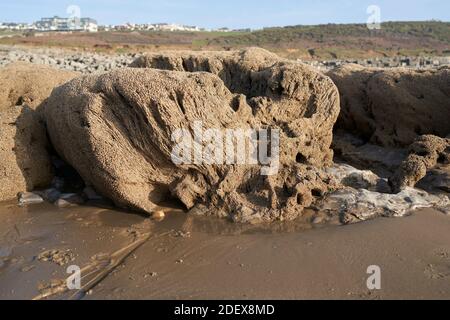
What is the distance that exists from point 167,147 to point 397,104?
160 inches

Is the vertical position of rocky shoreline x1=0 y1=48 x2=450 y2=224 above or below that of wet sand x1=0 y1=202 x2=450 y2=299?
above

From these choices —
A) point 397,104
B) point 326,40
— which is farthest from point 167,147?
point 326,40

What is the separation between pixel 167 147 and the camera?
505cm

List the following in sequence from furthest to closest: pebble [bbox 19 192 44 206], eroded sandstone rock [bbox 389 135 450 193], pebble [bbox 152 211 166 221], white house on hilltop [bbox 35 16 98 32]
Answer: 1. white house on hilltop [bbox 35 16 98 32]
2. pebble [bbox 19 192 44 206]
3. eroded sandstone rock [bbox 389 135 450 193]
4. pebble [bbox 152 211 166 221]

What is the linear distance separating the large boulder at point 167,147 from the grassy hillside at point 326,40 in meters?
31.8

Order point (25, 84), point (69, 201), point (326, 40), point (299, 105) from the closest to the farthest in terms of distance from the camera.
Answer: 1. point (69, 201)
2. point (299, 105)
3. point (25, 84)
4. point (326, 40)

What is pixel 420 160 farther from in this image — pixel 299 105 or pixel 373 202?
pixel 299 105

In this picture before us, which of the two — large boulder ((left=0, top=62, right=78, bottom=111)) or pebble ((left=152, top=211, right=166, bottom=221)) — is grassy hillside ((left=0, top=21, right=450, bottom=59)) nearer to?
large boulder ((left=0, top=62, right=78, bottom=111))

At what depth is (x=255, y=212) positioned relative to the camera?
4953 millimetres

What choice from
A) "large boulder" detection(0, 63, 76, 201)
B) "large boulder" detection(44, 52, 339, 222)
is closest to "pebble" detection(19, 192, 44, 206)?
"large boulder" detection(0, 63, 76, 201)

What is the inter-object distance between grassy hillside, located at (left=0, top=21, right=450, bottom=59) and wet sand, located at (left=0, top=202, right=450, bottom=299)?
32561 mm

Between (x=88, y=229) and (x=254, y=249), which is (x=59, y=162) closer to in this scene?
(x=88, y=229)

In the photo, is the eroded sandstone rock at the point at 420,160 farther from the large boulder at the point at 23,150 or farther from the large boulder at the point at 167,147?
the large boulder at the point at 23,150

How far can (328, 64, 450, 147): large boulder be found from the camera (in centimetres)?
710
